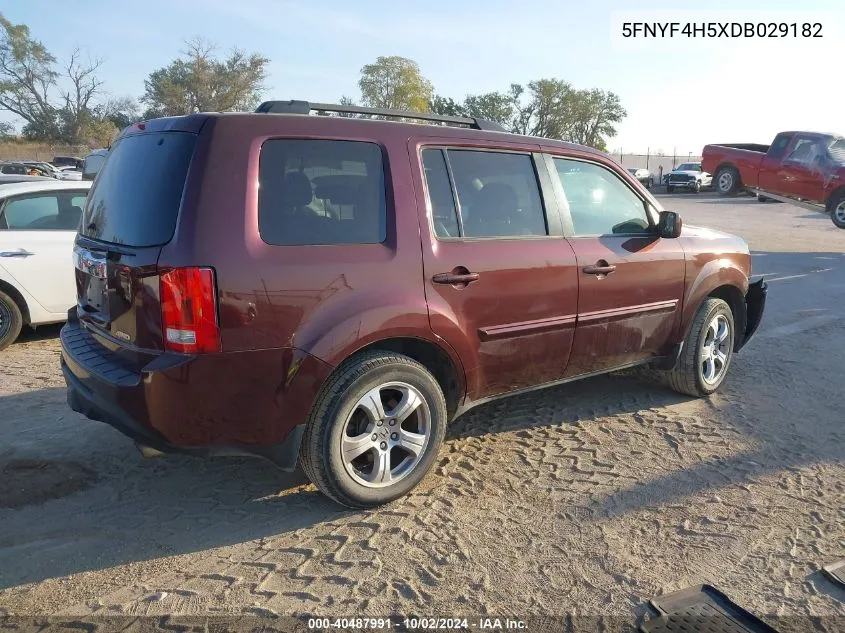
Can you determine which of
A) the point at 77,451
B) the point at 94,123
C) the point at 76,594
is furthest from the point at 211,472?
the point at 94,123

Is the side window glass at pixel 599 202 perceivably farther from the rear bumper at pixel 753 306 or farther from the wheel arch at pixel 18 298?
the wheel arch at pixel 18 298

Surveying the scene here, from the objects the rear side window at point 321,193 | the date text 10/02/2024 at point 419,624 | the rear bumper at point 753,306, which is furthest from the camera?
the rear bumper at point 753,306

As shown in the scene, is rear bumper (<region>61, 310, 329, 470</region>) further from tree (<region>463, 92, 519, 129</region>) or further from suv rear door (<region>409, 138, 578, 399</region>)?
tree (<region>463, 92, 519, 129</region>)

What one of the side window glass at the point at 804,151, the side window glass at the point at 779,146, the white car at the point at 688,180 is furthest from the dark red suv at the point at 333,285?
the white car at the point at 688,180

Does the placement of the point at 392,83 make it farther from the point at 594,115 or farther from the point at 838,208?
the point at 838,208

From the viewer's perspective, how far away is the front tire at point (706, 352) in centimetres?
478

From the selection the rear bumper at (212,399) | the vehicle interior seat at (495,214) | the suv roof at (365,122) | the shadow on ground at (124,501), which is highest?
the suv roof at (365,122)

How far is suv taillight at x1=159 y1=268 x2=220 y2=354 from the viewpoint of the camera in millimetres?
2717

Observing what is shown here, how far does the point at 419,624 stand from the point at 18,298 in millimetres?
5266

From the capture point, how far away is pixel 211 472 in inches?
146

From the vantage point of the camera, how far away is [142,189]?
3027mm

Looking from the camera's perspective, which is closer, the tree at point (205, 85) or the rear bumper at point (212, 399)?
the rear bumper at point (212, 399)

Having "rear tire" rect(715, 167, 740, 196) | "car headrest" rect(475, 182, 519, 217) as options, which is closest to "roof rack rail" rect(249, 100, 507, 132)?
"car headrest" rect(475, 182, 519, 217)

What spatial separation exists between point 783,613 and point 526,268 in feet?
6.44
